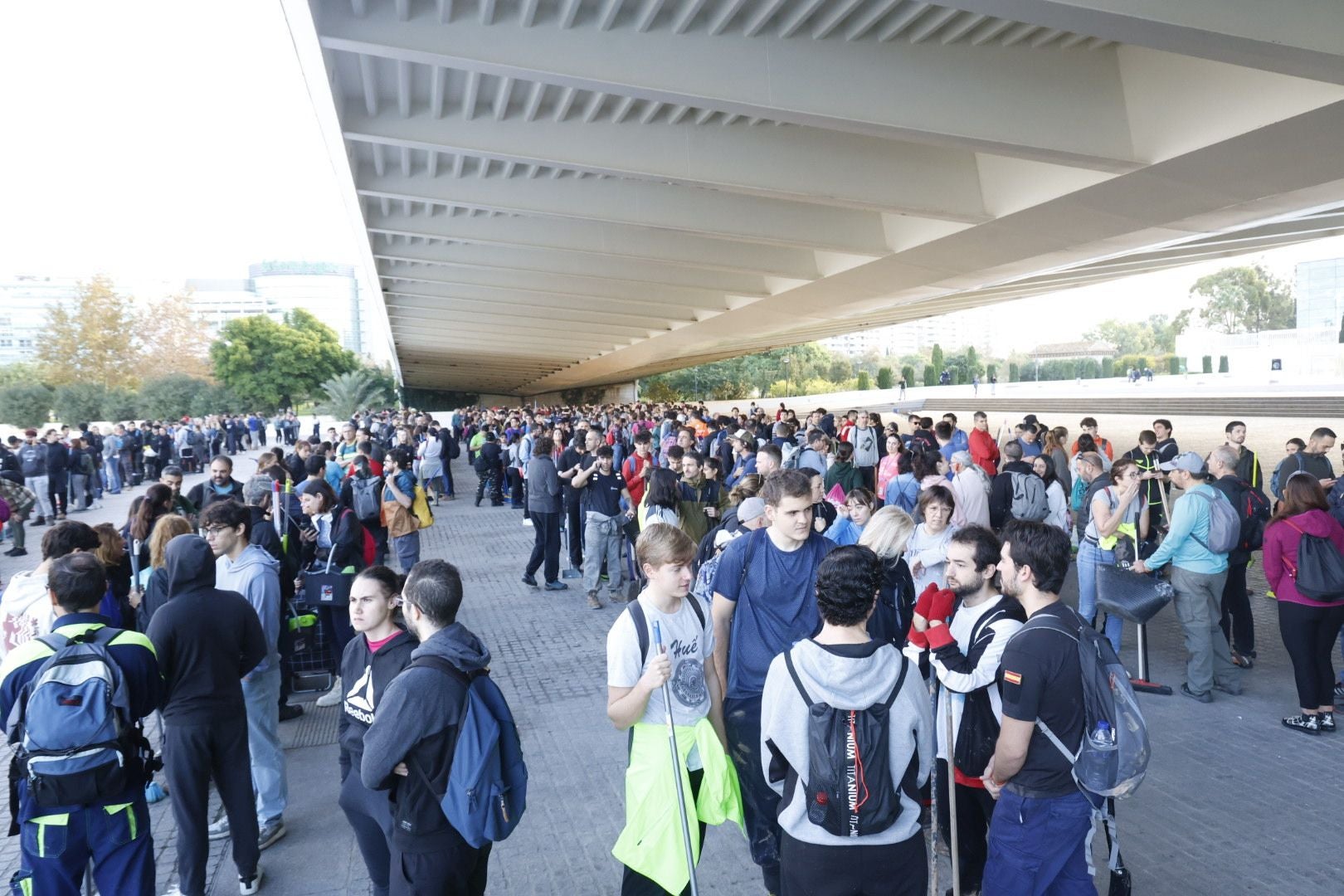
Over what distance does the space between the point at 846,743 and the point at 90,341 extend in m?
73.5

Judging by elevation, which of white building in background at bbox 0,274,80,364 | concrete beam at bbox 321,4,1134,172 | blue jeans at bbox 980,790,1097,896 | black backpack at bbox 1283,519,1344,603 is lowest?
blue jeans at bbox 980,790,1097,896

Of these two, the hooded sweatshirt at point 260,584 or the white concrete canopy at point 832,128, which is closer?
the hooded sweatshirt at point 260,584

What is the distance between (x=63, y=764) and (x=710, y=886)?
9.14 ft

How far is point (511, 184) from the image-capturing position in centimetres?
1380

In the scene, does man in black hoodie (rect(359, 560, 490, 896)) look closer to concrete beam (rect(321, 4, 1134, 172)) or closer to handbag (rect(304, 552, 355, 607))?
handbag (rect(304, 552, 355, 607))

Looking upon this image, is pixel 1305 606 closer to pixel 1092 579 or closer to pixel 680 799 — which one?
pixel 1092 579

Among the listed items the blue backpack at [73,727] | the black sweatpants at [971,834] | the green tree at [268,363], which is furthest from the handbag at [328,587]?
the green tree at [268,363]

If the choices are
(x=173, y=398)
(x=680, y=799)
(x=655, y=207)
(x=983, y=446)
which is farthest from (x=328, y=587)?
(x=173, y=398)

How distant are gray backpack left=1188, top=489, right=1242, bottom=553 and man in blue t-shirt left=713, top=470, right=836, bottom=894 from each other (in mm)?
3876

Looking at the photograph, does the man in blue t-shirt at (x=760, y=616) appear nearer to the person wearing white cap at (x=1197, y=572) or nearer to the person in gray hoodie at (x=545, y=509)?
the person wearing white cap at (x=1197, y=572)

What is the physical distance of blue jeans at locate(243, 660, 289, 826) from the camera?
4.64 m

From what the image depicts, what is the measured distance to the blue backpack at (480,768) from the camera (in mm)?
2729

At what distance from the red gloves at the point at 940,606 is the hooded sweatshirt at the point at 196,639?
3.25m

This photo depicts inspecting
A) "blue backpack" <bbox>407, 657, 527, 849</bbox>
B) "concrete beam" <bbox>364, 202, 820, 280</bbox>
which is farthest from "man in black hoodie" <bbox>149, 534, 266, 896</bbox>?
"concrete beam" <bbox>364, 202, 820, 280</bbox>
